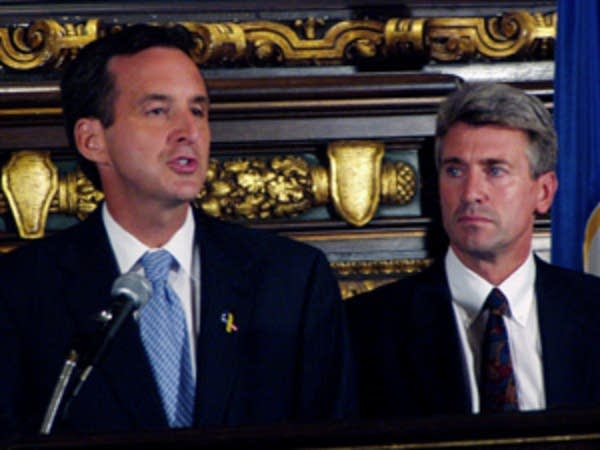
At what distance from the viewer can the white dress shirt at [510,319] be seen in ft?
9.90

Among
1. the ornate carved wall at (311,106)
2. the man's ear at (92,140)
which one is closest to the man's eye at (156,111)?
the man's ear at (92,140)

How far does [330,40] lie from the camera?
13.1ft

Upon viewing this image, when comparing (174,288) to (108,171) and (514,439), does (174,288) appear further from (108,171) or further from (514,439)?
(514,439)

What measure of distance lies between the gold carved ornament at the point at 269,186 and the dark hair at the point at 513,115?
0.75 metres

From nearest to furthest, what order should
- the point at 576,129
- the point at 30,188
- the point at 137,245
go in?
the point at 137,245, the point at 576,129, the point at 30,188

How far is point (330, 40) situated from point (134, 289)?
1704 millimetres

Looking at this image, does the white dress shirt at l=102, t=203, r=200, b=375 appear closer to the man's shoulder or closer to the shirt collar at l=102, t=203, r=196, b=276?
the shirt collar at l=102, t=203, r=196, b=276

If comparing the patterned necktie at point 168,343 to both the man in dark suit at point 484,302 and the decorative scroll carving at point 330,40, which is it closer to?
the man in dark suit at point 484,302

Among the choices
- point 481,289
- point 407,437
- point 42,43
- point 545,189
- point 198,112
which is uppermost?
point 42,43

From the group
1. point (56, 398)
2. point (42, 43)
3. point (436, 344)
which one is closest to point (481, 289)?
point (436, 344)

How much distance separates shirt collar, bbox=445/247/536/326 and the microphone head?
85cm

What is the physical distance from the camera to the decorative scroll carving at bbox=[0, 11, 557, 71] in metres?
3.94

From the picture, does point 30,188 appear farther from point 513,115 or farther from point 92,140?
point 513,115

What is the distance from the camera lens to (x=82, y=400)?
9.13 ft
